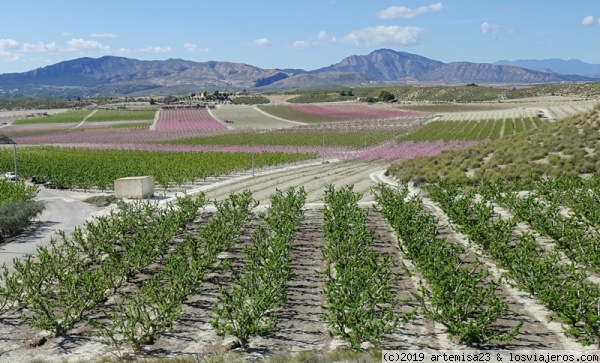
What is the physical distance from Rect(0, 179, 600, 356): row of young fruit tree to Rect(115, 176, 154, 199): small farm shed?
12.0 m

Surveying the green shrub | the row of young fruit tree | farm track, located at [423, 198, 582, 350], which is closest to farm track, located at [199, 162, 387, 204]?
the green shrub

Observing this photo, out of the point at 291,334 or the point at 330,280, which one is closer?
the point at 291,334

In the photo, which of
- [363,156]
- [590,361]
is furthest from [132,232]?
[363,156]

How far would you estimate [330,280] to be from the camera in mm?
15734

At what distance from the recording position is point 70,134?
338ft

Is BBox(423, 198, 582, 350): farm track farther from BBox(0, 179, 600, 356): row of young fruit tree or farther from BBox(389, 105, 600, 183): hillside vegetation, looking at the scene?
BBox(389, 105, 600, 183): hillside vegetation

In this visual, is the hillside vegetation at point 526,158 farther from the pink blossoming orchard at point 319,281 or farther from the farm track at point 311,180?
the farm track at point 311,180

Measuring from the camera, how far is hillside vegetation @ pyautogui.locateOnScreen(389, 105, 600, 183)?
3628cm

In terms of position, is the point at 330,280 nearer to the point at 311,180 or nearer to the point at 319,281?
the point at 319,281

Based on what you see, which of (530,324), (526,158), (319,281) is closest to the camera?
(530,324)

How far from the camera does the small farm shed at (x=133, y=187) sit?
38375 mm

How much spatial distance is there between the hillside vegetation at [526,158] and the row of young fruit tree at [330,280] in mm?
10757

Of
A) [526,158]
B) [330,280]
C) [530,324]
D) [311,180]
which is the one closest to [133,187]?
[311,180]

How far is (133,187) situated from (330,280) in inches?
1015
